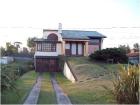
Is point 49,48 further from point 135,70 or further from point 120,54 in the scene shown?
point 135,70

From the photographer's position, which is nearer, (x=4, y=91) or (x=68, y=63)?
(x=4, y=91)

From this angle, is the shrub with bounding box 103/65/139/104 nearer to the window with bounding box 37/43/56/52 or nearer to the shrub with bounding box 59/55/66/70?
the shrub with bounding box 59/55/66/70

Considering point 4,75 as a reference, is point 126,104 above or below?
below

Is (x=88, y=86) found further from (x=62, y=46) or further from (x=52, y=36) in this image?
(x=52, y=36)

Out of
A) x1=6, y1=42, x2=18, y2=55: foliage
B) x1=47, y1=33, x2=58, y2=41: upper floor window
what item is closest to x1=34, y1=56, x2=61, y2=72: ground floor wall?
x1=47, y1=33, x2=58, y2=41: upper floor window

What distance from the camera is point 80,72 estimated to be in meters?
32.2

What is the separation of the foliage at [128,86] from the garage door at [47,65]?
110ft

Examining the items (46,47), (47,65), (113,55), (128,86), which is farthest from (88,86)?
(46,47)

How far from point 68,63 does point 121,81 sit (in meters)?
24.1

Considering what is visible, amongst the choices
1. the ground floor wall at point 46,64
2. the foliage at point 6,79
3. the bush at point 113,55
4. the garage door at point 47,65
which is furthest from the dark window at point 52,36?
the foliage at point 6,79

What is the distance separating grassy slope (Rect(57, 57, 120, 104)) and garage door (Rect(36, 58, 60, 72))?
288 inches

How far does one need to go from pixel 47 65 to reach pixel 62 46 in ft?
11.1

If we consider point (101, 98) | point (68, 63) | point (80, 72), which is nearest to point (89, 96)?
point (101, 98)

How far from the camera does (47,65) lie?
49.3 meters
